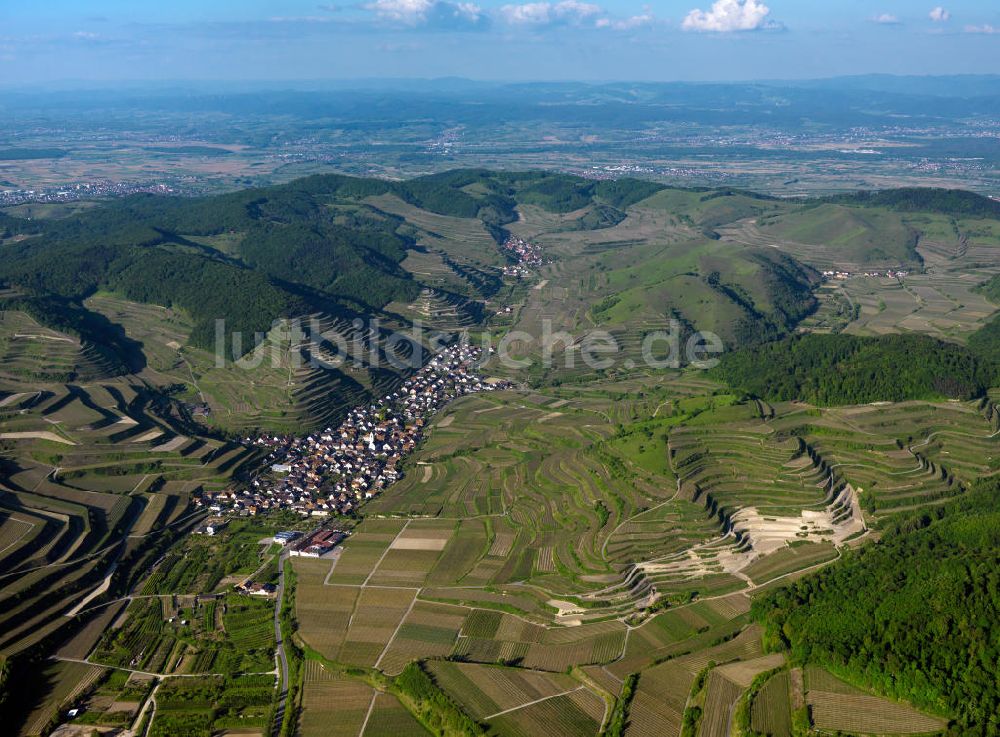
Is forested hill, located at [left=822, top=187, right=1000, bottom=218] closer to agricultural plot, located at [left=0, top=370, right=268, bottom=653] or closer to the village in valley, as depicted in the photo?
the village in valley

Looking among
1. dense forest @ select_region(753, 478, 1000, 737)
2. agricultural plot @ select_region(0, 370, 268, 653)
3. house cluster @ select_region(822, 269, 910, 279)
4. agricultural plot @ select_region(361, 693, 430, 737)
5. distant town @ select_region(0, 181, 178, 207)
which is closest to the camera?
dense forest @ select_region(753, 478, 1000, 737)

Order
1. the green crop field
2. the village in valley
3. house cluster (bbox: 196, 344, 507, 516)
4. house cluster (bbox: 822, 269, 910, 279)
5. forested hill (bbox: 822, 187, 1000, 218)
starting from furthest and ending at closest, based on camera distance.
→ forested hill (bbox: 822, 187, 1000, 218) → house cluster (bbox: 822, 269, 910, 279) → house cluster (bbox: 196, 344, 507, 516) → the village in valley → the green crop field

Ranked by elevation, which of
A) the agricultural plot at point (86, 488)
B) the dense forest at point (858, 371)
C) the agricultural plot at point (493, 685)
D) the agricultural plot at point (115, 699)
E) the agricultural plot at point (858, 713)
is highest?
the dense forest at point (858, 371)

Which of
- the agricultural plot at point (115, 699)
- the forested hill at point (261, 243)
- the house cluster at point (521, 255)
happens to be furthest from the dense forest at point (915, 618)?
the house cluster at point (521, 255)

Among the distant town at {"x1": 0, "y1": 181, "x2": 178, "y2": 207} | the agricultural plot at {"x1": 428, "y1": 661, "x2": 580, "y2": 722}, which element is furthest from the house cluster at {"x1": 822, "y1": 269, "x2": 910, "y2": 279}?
the distant town at {"x1": 0, "y1": 181, "x2": 178, "y2": 207}

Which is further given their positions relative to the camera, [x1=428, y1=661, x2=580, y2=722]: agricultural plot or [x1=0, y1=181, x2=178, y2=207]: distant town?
[x1=0, y1=181, x2=178, y2=207]: distant town

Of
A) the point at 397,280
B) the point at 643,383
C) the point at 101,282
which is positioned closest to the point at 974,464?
the point at 643,383

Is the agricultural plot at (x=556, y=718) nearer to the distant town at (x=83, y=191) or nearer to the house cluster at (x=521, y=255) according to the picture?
the house cluster at (x=521, y=255)
